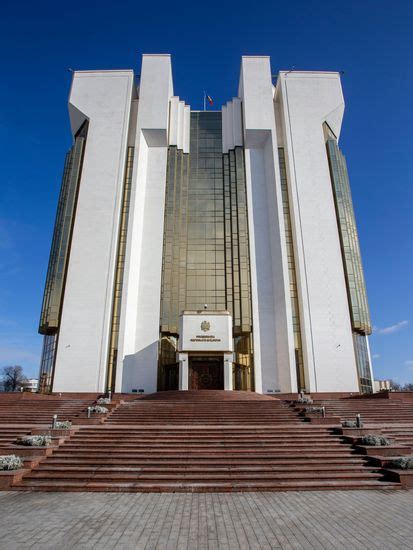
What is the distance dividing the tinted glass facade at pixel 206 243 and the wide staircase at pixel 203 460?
15.5 m

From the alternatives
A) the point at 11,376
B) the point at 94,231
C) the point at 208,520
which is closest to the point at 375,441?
the point at 208,520

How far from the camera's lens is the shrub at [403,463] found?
32.2 ft

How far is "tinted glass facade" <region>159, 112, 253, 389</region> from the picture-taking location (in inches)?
1191

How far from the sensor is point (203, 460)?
1066cm

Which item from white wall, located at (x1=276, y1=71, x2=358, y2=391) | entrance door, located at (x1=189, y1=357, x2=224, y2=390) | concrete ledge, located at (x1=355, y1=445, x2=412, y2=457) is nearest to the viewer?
concrete ledge, located at (x1=355, y1=445, x2=412, y2=457)

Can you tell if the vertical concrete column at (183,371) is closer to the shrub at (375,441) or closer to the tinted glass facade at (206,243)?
the tinted glass facade at (206,243)

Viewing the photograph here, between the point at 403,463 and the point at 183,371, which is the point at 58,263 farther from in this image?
the point at 403,463

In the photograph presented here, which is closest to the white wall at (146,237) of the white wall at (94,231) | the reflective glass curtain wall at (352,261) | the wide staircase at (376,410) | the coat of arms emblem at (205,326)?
the white wall at (94,231)

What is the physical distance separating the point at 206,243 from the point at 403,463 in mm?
25721

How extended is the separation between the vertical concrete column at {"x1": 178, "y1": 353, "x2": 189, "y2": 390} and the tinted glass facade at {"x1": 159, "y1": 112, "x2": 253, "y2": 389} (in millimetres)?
2515

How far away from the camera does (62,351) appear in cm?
2786

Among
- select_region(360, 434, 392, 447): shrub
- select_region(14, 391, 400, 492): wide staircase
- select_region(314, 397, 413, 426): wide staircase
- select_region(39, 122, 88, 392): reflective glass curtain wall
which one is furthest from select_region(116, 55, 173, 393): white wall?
select_region(360, 434, 392, 447): shrub

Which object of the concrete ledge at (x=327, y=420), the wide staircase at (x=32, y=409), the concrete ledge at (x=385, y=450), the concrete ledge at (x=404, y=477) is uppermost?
the wide staircase at (x=32, y=409)

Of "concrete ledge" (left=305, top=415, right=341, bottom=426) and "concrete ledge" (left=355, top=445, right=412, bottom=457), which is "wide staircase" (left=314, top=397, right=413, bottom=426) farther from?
"concrete ledge" (left=355, top=445, right=412, bottom=457)
